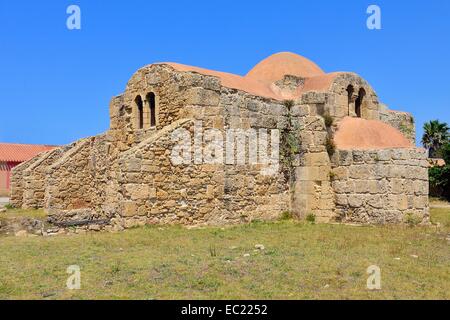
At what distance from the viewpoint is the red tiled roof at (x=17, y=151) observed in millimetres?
31812

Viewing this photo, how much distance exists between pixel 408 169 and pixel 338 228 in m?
2.41

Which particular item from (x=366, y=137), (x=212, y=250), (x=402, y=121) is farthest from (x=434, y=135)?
(x=212, y=250)

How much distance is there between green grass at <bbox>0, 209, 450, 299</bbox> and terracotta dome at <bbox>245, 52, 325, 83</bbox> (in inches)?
261

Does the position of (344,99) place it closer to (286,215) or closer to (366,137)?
(366,137)

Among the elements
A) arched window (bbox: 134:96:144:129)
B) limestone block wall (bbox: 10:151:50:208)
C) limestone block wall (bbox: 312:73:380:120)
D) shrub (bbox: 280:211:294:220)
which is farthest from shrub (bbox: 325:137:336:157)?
limestone block wall (bbox: 10:151:50:208)

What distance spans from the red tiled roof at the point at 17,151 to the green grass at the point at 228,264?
84.8 feet

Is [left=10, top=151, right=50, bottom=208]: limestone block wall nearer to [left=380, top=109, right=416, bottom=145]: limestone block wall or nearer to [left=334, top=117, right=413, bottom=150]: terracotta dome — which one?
[left=334, top=117, right=413, bottom=150]: terracotta dome

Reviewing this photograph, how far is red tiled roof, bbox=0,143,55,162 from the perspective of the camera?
31.8 m

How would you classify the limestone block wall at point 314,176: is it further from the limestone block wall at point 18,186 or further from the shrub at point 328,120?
the limestone block wall at point 18,186

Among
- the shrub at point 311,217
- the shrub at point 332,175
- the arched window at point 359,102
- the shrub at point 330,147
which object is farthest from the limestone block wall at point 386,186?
the arched window at point 359,102

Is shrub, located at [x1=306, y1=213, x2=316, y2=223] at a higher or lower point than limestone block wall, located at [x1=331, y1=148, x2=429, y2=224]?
lower

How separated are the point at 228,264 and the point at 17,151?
31219mm

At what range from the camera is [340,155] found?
11.4m
